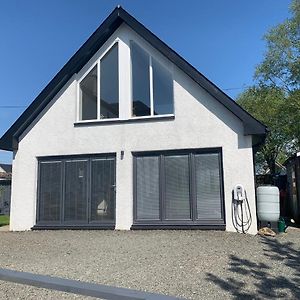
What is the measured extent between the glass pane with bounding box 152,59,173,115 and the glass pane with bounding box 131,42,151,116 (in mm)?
221

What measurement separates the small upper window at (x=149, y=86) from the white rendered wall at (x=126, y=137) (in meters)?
0.22

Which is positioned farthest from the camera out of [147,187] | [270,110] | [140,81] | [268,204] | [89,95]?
[270,110]

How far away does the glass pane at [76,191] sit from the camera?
1112 centimetres

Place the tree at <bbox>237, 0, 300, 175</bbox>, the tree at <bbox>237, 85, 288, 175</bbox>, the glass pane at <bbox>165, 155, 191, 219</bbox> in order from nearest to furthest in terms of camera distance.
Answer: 1. the glass pane at <bbox>165, 155, 191, 219</bbox>
2. the tree at <bbox>237, 0, 300, 175</bbox>
3. the tree at <bbox>237, 85, 288, 175</bbox>

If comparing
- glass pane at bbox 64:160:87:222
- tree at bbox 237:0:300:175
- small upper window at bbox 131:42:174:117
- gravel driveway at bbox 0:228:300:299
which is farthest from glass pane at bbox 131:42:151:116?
tree at bbox 237:0:300:175

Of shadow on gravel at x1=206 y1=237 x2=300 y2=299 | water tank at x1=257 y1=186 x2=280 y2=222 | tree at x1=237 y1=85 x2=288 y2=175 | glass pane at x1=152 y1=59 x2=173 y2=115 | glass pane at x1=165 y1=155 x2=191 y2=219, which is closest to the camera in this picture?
shadow on gravel at x1=206 y1=237 x2=300 y2=299

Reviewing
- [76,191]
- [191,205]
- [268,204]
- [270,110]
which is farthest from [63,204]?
[270,110]

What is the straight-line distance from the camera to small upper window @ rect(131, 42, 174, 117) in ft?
36.4

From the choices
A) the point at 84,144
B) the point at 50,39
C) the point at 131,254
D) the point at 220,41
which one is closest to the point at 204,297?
the point at 131,254

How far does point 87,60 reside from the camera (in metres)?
11.9

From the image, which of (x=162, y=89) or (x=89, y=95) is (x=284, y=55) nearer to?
(x=162, y=89)

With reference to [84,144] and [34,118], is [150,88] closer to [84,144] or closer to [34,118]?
[84,144]

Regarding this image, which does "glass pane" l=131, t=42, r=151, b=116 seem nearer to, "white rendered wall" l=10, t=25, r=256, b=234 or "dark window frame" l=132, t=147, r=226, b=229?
"white rendered wall" l=10, t=25, r=256, b=234

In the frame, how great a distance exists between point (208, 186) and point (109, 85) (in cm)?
447
